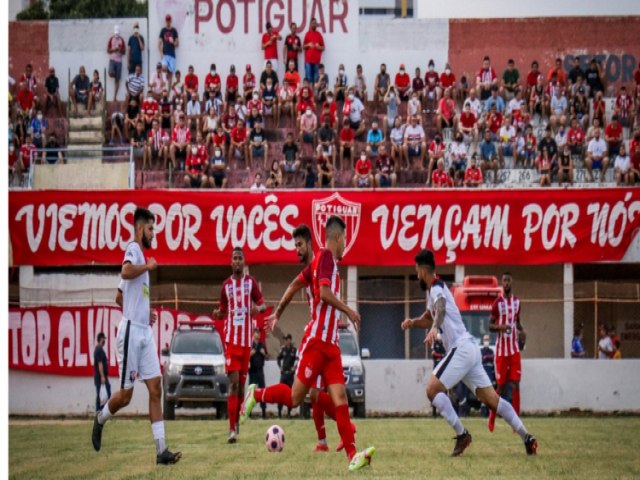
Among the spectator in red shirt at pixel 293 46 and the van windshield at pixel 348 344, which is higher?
the spectator in red shirt at pixel 293 46

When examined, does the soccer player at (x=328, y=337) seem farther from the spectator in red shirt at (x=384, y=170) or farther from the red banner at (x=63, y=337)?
the spectator in red shirt at (x=384, y=170)

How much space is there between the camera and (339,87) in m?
38.1

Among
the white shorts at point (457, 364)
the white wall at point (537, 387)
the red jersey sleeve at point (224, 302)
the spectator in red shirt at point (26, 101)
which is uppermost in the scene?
the spectator in red shirt at point (26, 101)

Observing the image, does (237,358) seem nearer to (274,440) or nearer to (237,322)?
(237,322)

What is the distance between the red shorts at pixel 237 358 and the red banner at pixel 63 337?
1386cm

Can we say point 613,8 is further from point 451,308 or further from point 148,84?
point 451,308

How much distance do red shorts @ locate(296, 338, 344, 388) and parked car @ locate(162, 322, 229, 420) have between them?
1569cm

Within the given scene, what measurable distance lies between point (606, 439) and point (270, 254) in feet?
52.4

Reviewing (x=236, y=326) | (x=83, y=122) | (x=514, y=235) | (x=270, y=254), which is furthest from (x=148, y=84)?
(x=236, y=326)

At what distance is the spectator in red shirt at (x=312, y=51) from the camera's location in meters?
39.3

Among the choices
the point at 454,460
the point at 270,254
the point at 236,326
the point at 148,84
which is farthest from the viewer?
the point at 148,84

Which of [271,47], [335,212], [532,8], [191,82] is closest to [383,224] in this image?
[335,212]

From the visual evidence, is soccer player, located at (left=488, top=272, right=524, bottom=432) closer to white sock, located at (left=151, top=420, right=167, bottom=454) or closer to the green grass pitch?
the green grass pitch

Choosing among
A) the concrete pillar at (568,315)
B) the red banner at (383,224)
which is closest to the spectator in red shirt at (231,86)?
the red banner at (383,224)
